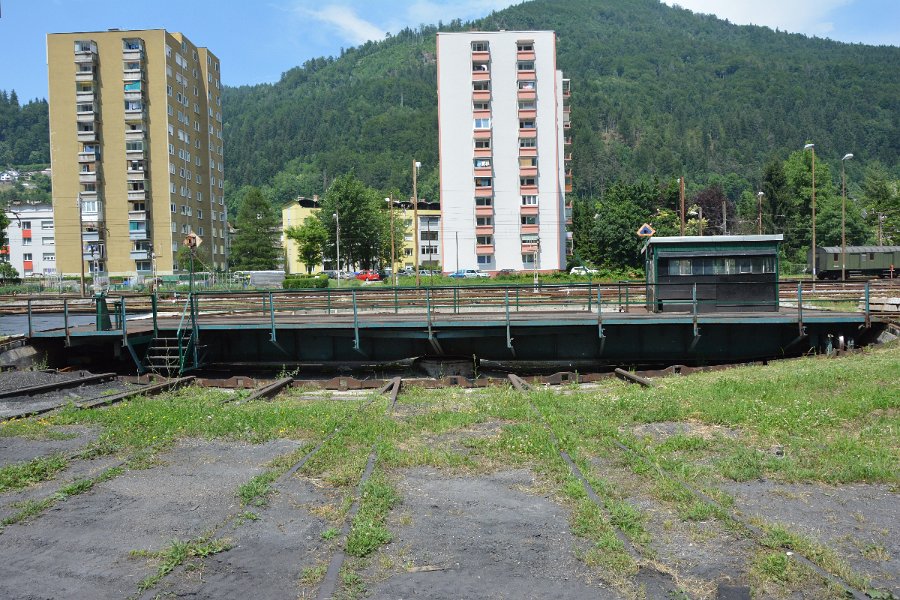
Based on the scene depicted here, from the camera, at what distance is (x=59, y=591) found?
4.94m

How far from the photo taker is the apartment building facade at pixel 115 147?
75812 mm

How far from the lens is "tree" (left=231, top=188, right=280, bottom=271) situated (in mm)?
82438

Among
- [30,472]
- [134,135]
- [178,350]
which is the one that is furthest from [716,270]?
[134,135]

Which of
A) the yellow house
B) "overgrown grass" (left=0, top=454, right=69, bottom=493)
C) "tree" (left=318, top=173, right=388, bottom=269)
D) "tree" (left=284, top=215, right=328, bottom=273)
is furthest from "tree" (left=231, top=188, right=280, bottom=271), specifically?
"overgrown grass" (left=0, top=454, right=69, bottom=493)

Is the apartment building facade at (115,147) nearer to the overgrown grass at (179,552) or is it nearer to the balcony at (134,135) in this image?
the balcony at (134,135)

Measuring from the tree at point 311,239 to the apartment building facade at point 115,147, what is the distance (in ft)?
43.0

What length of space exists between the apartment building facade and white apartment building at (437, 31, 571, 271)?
96.6 ft

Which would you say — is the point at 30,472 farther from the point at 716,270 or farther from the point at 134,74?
the point at 134,74

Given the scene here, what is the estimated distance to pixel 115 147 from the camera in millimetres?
76750

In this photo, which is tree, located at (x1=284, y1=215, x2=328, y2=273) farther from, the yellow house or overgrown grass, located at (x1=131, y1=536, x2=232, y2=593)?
overgrown grass, located at (x1=131, y1=536, x2=232, y2=593)

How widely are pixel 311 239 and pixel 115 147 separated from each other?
2247cm

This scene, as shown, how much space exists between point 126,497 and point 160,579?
234 cm

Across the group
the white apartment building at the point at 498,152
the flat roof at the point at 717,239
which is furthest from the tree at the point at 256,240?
the flat roof at the point at 717,239

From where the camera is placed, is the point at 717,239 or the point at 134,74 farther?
the point at 134,74
